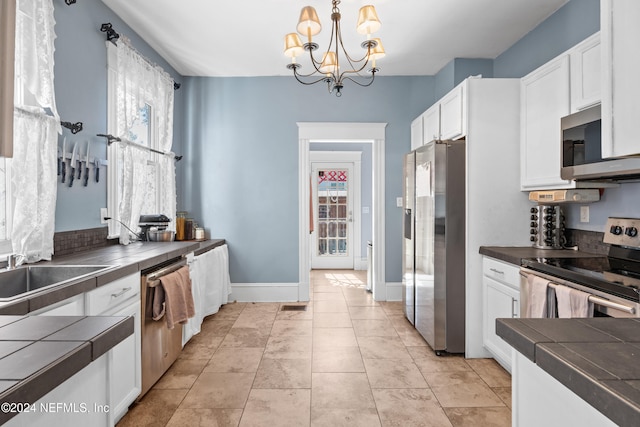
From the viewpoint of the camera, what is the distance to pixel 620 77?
1184 millimetres

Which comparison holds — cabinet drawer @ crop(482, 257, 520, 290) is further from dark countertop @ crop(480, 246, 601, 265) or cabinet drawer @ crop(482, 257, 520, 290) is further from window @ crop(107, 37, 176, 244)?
window @ crop(107, 37, 176, 244)

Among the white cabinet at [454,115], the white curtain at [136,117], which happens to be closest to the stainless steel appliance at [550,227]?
the white cabinet at [454,115]

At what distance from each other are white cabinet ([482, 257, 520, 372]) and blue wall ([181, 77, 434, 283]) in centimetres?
200

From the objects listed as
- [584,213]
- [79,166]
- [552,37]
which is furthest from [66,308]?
[552,37]

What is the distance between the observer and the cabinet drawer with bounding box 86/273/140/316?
5.42 feet

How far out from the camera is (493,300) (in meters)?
2.61

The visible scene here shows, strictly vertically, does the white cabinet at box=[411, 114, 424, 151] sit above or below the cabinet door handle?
above

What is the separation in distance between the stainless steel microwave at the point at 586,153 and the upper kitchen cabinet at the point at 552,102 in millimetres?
109

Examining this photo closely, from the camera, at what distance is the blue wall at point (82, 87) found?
230 centimetres

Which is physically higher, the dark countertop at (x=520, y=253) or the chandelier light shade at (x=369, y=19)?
A: the chandelier light shade at (x=369, y=19)

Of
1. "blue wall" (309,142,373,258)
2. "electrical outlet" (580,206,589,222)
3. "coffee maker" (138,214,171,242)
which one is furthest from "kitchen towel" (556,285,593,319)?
"blue wall" (309,142,373,258)

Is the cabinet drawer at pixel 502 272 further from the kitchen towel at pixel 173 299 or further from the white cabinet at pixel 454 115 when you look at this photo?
the kitchen towel at pixel 173 299

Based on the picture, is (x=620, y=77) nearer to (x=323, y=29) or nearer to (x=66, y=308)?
(x=66, y=308)

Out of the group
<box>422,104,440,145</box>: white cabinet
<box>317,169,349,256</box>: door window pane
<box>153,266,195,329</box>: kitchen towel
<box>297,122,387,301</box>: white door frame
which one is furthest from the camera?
<box>317,169,349,256</box>: door window pane
